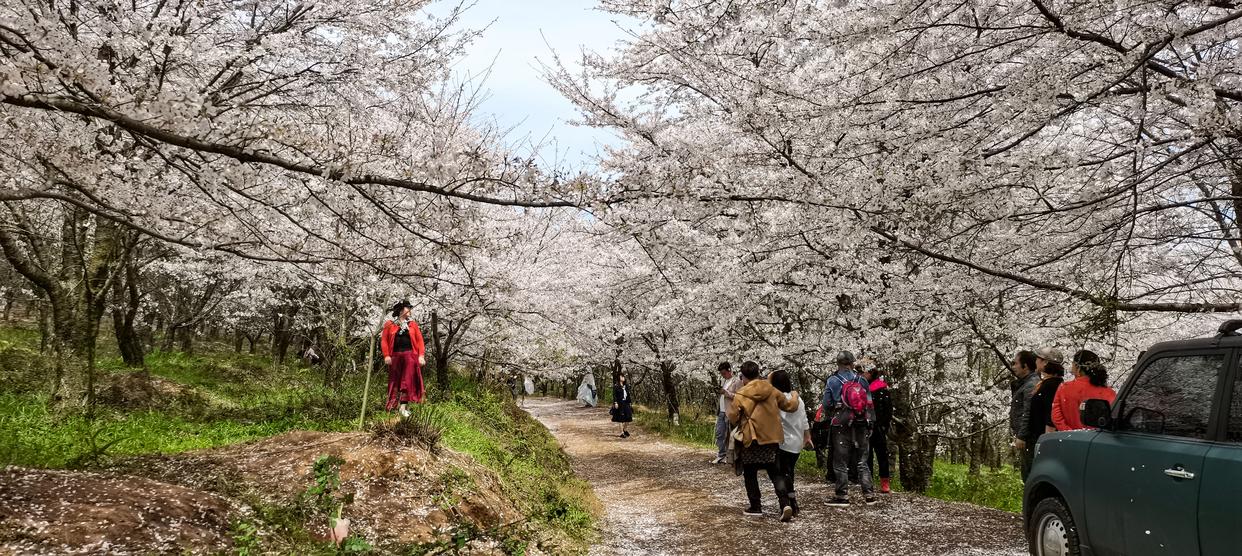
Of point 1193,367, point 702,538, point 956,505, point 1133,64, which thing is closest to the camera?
point 1193,367

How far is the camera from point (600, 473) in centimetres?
1473

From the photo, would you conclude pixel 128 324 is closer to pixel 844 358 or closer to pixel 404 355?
pixel 404 355

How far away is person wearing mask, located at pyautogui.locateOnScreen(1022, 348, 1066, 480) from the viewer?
22.3ft

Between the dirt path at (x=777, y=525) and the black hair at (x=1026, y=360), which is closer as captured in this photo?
the dirt path at (x=777, y=525)

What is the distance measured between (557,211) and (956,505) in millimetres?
6869

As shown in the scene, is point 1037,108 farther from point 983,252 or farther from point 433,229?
point 433,229

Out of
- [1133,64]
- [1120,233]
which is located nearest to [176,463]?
[1133,64]

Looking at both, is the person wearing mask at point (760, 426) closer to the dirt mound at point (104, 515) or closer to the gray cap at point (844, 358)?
the gray cap at point (844, 358)

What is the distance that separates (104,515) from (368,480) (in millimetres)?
2079

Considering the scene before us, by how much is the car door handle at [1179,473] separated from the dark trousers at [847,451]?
5.45 meters

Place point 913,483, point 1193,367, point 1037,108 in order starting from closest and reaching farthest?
1. point 1193,367
2. point 1037,108
3. point 913,483

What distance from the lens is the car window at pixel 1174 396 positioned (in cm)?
369

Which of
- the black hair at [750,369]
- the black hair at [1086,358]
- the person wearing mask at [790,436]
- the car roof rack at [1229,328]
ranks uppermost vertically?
the car roof rack at [1229,328]

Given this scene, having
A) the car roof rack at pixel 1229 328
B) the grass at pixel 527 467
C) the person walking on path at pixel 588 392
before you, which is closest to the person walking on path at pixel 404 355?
the grass at pixel 527 467
